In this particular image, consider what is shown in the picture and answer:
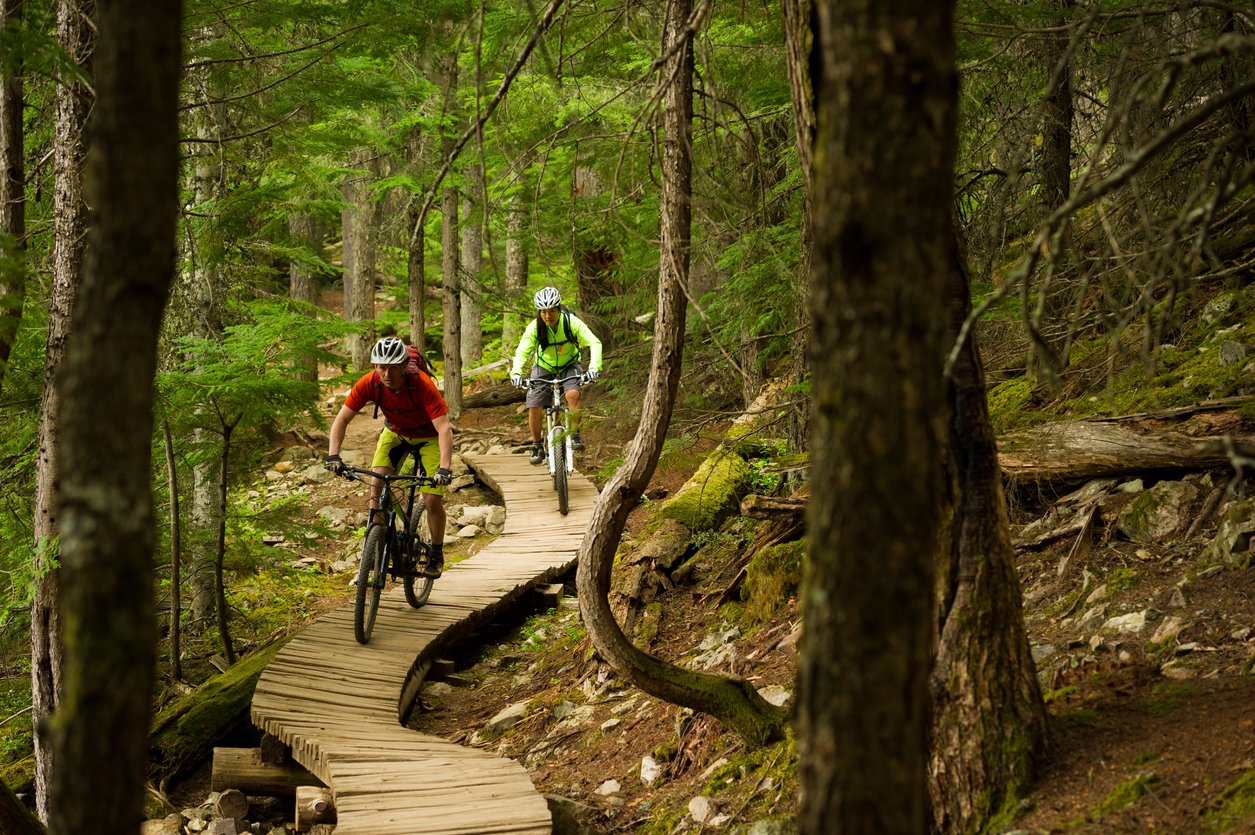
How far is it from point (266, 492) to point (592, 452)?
17.8ft

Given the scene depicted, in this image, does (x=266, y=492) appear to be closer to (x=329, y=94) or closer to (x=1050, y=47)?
(x=329, y=94)

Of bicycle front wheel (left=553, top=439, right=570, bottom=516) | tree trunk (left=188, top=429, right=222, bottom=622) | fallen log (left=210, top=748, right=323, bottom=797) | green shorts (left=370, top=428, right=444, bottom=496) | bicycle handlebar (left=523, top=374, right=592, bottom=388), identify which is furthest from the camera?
bicycle front wheel (left=553, top=439, right=570, bottom=516)

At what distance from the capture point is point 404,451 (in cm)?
858

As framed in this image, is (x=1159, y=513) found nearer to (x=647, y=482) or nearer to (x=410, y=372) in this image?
(x=647, y=482)

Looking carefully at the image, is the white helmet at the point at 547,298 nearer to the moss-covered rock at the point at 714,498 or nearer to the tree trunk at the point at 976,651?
the moss-covered rock at the point at 714,498

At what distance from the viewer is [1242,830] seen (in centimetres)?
304

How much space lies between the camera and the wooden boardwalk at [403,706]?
5.15 metres

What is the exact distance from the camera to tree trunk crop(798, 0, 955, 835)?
216 cm

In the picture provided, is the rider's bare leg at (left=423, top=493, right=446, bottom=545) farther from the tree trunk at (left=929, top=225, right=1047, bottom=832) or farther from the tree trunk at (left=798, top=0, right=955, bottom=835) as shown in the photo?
the tree trunk at (left=798, top=0, right=955, bottom=835)

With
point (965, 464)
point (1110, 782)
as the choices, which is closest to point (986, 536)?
point (965, 464)

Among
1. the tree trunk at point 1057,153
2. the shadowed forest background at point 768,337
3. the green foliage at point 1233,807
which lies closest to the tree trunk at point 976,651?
the shadowed forest background at point 768,337

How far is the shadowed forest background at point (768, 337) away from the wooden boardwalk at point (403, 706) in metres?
1.12

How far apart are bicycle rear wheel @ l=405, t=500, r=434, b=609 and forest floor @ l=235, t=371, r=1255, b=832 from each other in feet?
2.89

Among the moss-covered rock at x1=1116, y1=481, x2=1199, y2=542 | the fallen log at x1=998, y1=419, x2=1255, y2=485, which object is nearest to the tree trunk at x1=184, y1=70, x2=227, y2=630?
the fallen log at x1=998, y1=419, x2=1255, y2=485
